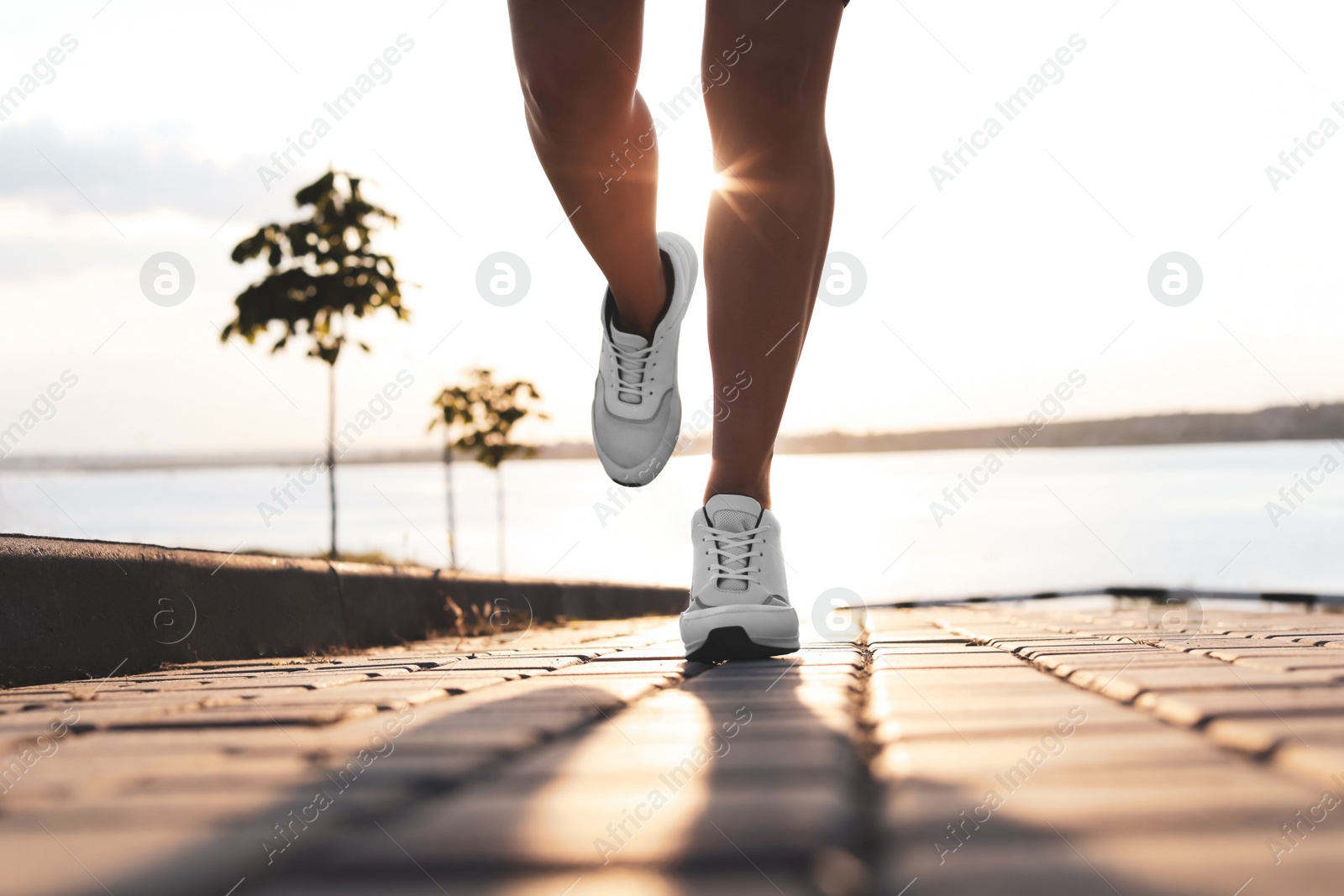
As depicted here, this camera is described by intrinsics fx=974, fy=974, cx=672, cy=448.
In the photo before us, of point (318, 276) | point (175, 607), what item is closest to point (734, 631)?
point (175, 607)

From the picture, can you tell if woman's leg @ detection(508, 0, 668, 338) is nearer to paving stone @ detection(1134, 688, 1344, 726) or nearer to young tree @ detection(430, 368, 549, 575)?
paving stone @ detection(1134, 688, 1344, 726)

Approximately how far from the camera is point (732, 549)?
185 centimetres

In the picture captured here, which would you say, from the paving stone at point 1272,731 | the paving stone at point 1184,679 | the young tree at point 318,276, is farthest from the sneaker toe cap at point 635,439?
the young tree at point 318,276

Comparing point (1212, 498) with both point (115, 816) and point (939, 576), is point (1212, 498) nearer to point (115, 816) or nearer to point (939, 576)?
point (939, 576)

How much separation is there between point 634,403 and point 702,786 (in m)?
1.68

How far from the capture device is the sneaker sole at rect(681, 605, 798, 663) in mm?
1737

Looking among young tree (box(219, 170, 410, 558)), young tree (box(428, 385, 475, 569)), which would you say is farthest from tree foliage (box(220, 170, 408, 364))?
young tree (box(428, 385, 475, 569))

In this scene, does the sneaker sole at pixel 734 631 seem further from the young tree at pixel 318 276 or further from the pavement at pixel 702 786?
the young tree at pixel 318 276

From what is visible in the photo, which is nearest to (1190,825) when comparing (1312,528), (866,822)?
(866,822)

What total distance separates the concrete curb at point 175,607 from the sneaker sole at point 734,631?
116 cm

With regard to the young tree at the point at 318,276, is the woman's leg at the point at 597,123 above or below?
below

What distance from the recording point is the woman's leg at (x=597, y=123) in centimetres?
184

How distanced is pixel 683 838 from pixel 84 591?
172 centimetres

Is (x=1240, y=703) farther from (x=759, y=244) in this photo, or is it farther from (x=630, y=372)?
(x=630, y=372)
